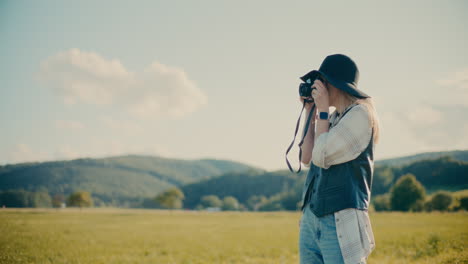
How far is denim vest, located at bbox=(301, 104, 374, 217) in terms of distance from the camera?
7.88 feet

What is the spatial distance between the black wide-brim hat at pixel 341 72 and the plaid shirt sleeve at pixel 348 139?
231mm

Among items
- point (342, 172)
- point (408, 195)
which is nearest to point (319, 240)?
point (342, 172)

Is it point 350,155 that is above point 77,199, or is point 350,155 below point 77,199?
above

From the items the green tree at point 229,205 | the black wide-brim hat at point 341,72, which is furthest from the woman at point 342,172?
the green tree at point 229,205

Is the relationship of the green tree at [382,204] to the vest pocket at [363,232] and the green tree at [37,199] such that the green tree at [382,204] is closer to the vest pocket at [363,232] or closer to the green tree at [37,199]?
the green tree at [37,199]

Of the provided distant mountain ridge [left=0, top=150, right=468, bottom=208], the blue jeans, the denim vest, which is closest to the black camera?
the denim vest

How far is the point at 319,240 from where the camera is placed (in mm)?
2553

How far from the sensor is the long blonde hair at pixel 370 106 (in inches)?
97.5

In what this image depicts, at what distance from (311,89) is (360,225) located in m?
Answer: 1.30

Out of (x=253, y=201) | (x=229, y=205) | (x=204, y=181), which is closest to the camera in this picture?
(x=229, y=205)

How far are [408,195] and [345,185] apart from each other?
58.0 meters

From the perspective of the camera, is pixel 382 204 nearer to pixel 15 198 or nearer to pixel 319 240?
pixel 15 198

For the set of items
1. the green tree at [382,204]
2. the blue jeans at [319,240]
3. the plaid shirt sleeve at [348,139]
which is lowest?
the green tree at [382,204]

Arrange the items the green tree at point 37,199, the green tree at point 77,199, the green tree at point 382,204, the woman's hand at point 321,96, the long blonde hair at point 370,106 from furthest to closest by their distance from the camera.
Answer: the green tree at point 382,204
the green tree at point 77,199
the green tree at point 37,199
the woman's hand at point 321,96
the long blonde hair at point 370,106
